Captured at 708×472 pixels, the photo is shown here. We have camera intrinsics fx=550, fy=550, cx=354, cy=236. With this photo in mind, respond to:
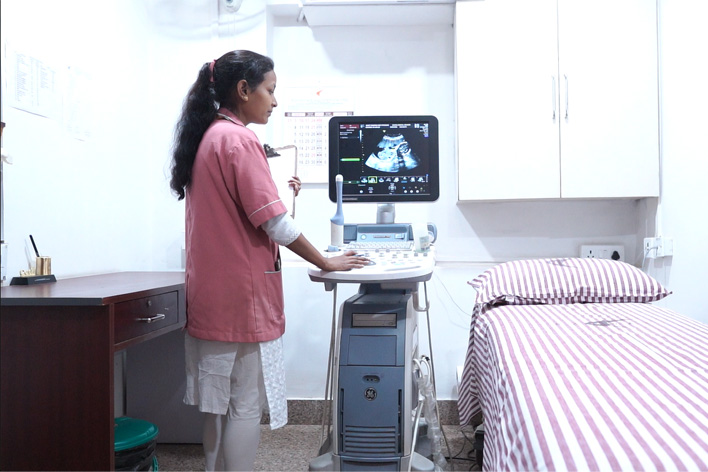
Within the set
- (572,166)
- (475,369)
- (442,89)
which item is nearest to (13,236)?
(475,369)

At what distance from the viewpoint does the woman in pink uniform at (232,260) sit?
1558 millimetres

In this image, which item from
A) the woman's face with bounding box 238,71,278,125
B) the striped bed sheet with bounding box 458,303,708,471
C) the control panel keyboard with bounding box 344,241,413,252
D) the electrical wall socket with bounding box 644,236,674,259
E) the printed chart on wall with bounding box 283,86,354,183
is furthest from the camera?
the printed chart on wall with bounding box 283,86,354,183

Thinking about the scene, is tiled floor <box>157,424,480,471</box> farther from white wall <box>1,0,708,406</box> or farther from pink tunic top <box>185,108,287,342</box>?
pink tunic top <box>185,108,287,342</box>

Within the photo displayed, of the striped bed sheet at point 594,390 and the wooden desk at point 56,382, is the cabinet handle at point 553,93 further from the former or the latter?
the wooden desk at point 56,382

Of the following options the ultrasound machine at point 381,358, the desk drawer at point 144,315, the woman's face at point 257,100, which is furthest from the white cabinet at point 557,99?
the desk drawer at point 144,315

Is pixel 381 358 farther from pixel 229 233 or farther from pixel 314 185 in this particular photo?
pixel 314 185

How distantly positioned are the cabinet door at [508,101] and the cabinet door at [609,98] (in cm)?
6

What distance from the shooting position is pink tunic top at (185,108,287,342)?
1538 mm

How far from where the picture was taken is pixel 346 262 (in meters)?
1.65

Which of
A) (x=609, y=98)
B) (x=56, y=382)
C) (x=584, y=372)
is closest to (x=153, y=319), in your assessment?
(x=56, y=382)

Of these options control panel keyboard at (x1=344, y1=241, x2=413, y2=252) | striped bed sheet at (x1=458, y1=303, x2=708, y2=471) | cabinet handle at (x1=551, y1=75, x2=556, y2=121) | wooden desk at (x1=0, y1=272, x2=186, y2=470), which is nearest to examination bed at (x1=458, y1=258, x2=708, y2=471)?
striped bed sheet at (x1=458, y1=303, x2=708, y2=471)

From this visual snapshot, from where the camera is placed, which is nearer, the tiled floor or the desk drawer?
the desk drawer

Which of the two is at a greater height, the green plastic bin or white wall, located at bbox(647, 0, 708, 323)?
white wall, located at bbox(647, 0, 708, 323)

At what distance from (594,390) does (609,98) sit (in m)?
1.79
